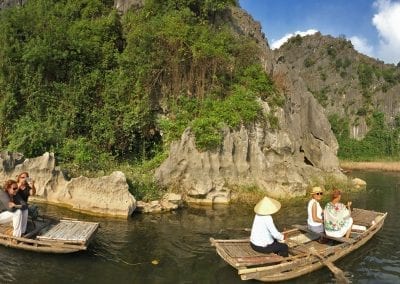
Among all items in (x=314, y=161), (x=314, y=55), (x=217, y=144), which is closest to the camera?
(x=217, y=144)

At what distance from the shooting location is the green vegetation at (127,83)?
25.4 meters

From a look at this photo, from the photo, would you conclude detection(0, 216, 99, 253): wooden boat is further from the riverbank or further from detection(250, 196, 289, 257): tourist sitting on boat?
the riverbank

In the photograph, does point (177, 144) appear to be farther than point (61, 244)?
Yes

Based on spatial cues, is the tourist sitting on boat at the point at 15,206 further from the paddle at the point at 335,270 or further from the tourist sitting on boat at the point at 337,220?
the tourist sitting on boat at the point at 337,220

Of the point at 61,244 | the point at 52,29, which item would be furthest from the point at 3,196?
the point at 52,29

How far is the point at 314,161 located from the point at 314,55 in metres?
47.4

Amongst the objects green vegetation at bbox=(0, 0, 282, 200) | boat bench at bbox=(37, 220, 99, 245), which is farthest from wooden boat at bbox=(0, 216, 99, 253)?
green vegetation at bbox=(0, 0, 282, 200)

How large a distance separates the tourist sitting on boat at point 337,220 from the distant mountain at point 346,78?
52090 millimetres

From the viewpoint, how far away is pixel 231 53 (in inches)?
1086

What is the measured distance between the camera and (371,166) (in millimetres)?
48969

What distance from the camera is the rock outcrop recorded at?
1817 centimetres

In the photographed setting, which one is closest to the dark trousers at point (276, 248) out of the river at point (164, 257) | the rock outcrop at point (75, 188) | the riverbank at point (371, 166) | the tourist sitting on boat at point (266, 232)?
the tourist sitting on boat at point (266, 232)

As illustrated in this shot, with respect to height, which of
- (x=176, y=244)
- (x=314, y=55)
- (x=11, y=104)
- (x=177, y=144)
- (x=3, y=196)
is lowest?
(x=176, y=244)

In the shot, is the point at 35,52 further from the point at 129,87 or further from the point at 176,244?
the point at 176,244
